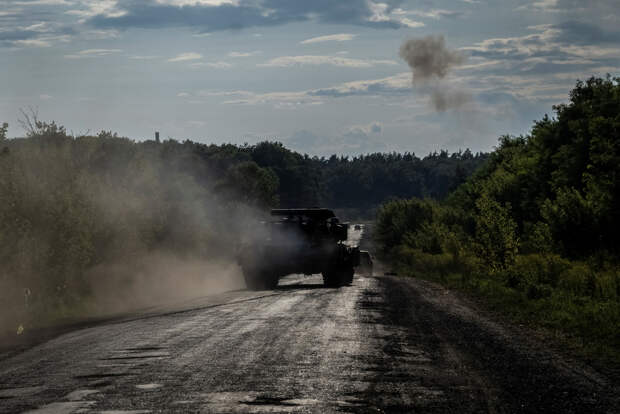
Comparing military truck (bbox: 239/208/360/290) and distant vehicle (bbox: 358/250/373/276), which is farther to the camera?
distant vehicle (bbox: 358/250/373/276)

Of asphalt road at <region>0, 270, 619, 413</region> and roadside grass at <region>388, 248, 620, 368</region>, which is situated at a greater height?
asphalt road at <region>0, 270, 619, 413</region>

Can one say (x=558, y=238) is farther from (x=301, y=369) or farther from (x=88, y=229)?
(x=301, y=369)

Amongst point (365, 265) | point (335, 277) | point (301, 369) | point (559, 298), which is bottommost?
point (365, 265)

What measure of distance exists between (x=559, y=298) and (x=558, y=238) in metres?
13.0

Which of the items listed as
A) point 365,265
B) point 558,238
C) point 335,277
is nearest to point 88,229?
point 335,277

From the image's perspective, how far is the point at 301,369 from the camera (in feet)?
35.9

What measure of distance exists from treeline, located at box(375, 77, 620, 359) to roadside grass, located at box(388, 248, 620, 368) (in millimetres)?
38

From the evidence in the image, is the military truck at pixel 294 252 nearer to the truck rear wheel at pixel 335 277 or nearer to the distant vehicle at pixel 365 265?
the truck rear wheel at pixel 335 277

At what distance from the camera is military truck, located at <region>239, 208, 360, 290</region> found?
29.2 m

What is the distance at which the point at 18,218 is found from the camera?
27375mm

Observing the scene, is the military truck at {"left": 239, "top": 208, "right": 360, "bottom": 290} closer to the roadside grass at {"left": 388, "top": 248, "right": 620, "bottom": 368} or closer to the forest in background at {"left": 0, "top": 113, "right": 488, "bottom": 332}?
the forest in background at {"left": 0, "top": 113, "right": 488, "bottom": 332}

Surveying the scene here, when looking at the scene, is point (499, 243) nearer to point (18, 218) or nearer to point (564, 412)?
point (18, 218)

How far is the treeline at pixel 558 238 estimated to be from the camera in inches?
834

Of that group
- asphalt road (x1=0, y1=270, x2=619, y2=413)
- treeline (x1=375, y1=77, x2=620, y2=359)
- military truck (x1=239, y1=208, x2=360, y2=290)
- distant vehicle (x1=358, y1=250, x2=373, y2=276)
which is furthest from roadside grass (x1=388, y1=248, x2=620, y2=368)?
distant vehicle (x1=358, y1=250, x2=373, y2=276)
